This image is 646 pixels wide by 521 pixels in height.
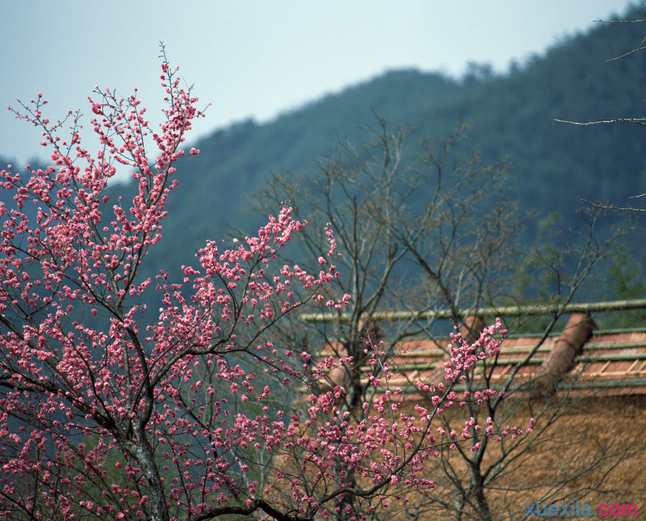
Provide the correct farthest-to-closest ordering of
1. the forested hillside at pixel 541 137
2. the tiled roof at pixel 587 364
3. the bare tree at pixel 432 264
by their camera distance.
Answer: the forested hillside at pixel 541 137
the bare tree at pixel 432 264
the tiled roof at pixel 587 364

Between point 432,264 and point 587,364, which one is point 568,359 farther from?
point 432,264

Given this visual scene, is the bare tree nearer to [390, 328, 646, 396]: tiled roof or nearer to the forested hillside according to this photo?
[390, 328, 646, 396]: tiled roof

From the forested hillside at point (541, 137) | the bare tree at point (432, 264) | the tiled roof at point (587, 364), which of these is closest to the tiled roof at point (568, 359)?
the tiled roof at point (587, 364)

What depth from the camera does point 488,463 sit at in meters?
8.84

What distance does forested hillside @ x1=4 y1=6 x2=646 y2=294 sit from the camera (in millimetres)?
58250

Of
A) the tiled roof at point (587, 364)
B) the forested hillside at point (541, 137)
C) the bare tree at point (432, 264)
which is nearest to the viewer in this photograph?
the tiled roof at point (587, 364)

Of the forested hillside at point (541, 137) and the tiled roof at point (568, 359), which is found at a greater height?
the forested hillside at point (541, 137)

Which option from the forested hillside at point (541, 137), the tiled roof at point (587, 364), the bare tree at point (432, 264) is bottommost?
the tiled roof at point (587, 364)

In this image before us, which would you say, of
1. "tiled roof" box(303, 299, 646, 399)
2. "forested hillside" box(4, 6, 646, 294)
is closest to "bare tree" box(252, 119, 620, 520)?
"tiled roof" box(303, 299, 646, 399)

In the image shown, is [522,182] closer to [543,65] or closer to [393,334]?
[543,65]

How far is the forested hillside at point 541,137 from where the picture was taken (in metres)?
58.2

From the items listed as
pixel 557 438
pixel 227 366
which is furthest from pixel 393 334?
pixel 227 366

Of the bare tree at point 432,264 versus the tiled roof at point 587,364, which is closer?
the tiled roof at point 587,364

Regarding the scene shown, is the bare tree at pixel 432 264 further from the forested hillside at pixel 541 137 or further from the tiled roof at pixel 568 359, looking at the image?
the forested hillside at pixel 541 137
